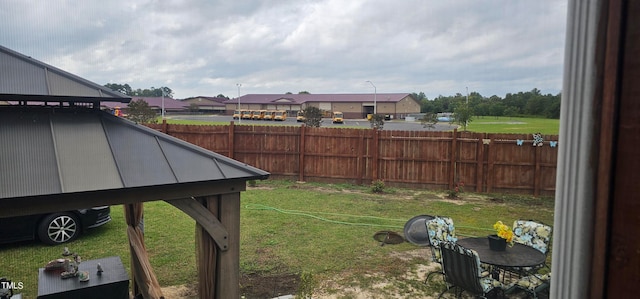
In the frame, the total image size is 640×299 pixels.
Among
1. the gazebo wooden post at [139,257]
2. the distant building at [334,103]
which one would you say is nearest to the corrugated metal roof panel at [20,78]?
the gazebo wooden post at [139,257]

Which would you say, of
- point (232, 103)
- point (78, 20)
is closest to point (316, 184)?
point (78, 20)

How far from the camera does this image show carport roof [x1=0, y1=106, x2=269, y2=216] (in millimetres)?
2227

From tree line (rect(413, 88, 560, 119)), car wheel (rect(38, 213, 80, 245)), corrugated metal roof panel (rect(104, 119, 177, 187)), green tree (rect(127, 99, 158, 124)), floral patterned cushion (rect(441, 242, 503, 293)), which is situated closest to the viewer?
tree line (rect(413, 88, 560, 119))

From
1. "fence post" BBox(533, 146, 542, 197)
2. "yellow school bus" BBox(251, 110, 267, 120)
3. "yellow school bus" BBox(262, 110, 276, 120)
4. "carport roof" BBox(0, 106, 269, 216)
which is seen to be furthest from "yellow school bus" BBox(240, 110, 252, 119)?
"carport roof" BBox(0, 106, 269, 216)

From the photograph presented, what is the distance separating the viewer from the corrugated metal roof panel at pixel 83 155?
230 centimetres

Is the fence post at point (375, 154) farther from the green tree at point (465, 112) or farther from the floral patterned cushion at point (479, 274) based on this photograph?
the floral patterned cushion at point (479, 274)

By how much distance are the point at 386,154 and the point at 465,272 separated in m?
6.93

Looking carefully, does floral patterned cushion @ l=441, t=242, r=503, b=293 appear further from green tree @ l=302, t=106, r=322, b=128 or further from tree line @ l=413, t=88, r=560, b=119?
green tree @ l=302, t=106, r=322, b=128

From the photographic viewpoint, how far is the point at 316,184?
11438 mm

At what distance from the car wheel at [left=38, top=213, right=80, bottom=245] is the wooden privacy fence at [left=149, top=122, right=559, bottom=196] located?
5.90 metres

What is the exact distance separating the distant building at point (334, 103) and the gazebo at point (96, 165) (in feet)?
119

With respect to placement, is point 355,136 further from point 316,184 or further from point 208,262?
point 208,262

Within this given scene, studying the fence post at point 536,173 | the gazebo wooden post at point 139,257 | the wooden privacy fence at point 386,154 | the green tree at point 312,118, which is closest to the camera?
the gazebo wooden post at point 139,257

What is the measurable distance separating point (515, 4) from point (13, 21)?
139 inches
